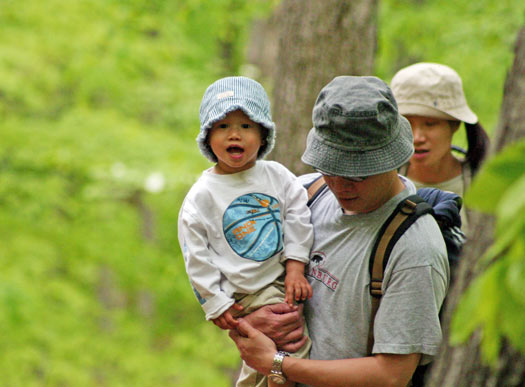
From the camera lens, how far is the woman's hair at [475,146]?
3.02 meters

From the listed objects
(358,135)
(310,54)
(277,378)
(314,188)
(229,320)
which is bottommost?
(277,378)

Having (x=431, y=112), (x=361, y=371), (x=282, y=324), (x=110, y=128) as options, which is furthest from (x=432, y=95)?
(x=110, y=128)

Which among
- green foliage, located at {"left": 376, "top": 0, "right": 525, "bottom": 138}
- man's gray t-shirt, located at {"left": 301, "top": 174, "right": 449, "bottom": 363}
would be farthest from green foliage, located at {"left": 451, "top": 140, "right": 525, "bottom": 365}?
green foliage, located at {"left": 376, "top": 0, "right": 525, "bottom": 138}

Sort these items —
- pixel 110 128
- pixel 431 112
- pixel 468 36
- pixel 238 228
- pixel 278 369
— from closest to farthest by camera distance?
1. pixel 278 369
2. pixel 238 228
3. pixel 431 112
4. pixel 468 36
5. pixel 110 128

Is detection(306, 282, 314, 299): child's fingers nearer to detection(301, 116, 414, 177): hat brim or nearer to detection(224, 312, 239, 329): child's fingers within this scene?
detection(224, 312, 239, 329): child's fingers

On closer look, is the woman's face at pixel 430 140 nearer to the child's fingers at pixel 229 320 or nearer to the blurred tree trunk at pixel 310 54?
the blurred tree trunk at pixel 310 54

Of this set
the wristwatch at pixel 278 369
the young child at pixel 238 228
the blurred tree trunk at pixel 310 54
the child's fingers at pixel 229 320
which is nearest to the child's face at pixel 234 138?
the young child at pixel 238 228

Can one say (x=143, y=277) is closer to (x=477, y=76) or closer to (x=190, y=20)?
(x=190, y=20)

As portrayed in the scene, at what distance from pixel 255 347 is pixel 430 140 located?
4.65 ft

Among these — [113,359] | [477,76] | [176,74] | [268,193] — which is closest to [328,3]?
[268,193]

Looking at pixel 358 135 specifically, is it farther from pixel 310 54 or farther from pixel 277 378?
pixel 310 54

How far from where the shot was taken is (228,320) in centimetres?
226

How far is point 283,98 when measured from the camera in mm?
4023

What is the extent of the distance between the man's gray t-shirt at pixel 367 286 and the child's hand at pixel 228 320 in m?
0.27
